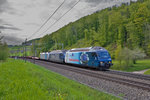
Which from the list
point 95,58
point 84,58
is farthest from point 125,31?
point 95,58

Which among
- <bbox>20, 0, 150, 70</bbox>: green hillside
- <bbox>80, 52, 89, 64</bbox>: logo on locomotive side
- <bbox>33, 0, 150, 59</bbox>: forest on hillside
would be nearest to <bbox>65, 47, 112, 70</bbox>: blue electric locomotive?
<bbox>80, 52, 89, 64</bbox>: logo on locomotive side

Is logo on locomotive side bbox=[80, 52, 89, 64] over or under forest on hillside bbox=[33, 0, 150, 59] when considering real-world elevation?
under

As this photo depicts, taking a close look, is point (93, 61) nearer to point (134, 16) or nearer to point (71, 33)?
point (134, 16)

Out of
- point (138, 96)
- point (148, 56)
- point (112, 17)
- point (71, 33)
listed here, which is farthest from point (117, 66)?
point (71, 33)

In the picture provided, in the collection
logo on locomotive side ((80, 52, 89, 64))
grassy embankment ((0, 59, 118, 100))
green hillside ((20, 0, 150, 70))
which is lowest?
grassy embankment ((0, 59, 118, 100))

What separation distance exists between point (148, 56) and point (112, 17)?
2987 cm

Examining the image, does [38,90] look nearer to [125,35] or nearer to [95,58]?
[95,58]

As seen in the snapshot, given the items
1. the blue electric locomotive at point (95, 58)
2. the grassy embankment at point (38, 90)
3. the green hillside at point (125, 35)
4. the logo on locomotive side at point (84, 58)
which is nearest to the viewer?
the grassy embankment at point (38, 90)

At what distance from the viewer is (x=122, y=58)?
36.0 metres

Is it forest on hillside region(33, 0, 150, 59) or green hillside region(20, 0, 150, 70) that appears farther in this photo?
forest on hillside region(33, 0, 150, 59)

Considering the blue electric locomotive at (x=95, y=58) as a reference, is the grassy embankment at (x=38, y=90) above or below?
below

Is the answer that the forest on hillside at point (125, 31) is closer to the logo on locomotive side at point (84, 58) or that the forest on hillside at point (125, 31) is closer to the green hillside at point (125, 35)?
the green hillside at point (125, 35)

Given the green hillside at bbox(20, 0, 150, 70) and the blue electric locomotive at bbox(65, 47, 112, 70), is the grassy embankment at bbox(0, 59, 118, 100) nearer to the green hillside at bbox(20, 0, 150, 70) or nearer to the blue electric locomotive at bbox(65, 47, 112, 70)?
the blue electric locomotive at bbox(65, 47, 112, 70)

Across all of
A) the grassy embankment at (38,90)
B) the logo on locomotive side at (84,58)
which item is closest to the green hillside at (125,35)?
the logo on locomotive side at (84,58)
